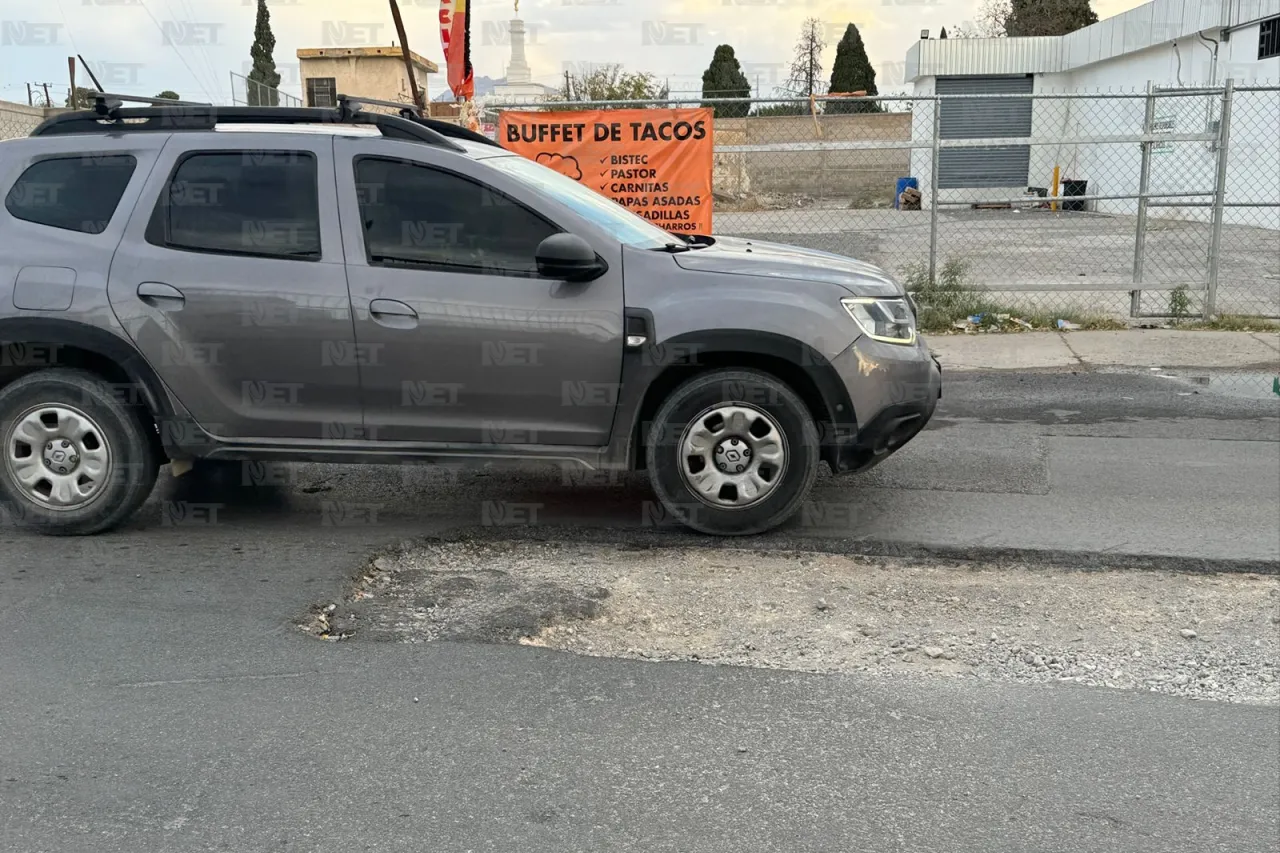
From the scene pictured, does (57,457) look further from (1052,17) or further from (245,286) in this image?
(1052,17)

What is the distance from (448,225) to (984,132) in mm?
30929

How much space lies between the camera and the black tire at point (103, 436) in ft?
18.5

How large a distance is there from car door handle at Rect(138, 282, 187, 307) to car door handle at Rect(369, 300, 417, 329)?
2.89 ft

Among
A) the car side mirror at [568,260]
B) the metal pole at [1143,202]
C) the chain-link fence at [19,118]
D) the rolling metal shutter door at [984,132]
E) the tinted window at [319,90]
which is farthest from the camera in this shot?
the rolling metal shutter door at [984,132]

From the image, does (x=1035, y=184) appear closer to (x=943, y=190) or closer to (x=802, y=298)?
(x=943, y=190)

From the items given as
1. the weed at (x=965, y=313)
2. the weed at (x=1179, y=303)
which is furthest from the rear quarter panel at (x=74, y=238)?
the weed at (x=1179, y=303)

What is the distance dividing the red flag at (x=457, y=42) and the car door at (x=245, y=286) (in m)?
7.29

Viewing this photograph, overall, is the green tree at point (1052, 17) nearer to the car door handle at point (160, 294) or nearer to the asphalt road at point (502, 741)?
the asphalt road at point (502, 741)

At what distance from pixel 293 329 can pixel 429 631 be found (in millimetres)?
1682

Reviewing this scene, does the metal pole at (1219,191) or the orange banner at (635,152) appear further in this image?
the orange banner at (635,152)

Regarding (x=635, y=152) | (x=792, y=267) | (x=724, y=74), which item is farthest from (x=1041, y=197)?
(x=724, y=74)

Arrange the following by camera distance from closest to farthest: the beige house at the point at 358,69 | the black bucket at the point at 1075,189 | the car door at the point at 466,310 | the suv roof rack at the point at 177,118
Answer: the car door at the point at 466,310 < the suv roof rack at the point at 177,118 < the black bucket at the point at 1075,189 < the beige house at the point at 358,69

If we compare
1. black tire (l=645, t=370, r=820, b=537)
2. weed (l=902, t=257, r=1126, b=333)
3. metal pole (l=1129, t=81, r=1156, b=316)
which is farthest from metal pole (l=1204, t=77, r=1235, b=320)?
black tire (l=645, t=370, r=820, b=537)

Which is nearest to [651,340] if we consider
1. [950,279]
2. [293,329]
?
[293,329]
